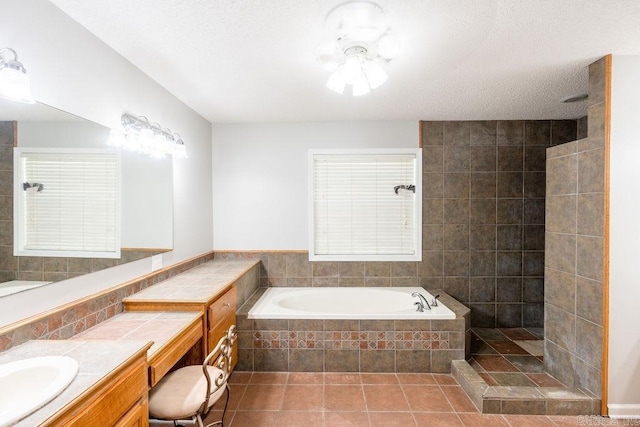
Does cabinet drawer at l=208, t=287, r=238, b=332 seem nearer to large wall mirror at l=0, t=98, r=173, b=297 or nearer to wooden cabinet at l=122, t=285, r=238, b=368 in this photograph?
wooden cabinet at l=122, t=285, r=238, b=368

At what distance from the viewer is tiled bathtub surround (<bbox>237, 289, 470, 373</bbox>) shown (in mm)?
2586

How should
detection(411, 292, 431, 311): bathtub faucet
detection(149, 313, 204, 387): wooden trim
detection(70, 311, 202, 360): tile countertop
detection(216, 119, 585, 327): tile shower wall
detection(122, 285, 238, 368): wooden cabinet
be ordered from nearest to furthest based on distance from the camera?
detection(149, 313, 204, 387): wooden trim → detection(70, 311, 202, 360): tile countertop → detection(122, 285, 238, 368): wooden cabinet → detection(411, 292, 431, 311): bathtub faucet → detection(216, 119, 585, 327): tile shower wall

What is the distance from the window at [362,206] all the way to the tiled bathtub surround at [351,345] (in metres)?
0.95

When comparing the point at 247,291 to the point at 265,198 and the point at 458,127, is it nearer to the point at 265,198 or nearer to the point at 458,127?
the point at 265,198

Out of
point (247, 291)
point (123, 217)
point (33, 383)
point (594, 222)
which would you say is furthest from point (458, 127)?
point (33, 383)

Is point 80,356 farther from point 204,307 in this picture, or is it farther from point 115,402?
point 204,307

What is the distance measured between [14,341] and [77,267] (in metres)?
0.43

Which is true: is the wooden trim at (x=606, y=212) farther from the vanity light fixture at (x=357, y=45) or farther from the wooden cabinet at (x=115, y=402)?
the wooden cabinet at (x=115, y=402)

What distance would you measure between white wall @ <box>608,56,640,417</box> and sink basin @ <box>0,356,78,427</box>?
292cm

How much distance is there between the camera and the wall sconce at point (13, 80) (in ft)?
3.77

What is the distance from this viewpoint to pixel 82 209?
1668mm

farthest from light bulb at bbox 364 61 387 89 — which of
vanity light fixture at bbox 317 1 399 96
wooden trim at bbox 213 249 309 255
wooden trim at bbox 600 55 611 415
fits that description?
wooden trim at bbox 213 249 309 255

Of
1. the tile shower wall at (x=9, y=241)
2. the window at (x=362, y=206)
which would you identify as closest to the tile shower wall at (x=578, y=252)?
the window at (x=362, y=206)

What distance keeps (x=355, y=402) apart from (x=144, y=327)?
1541mm
